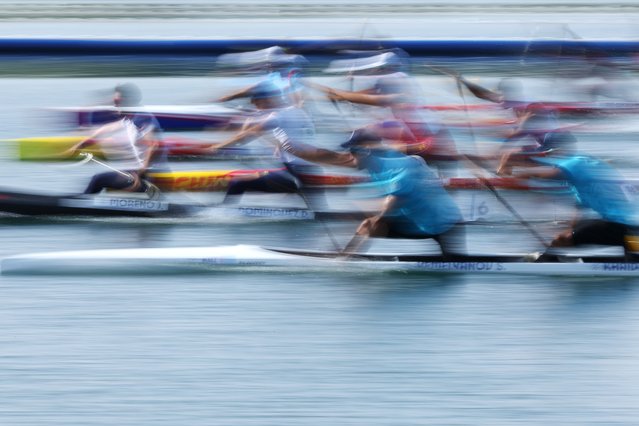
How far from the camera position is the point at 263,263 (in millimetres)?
11289

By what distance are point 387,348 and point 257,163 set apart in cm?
644

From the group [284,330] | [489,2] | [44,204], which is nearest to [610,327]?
[284,330]

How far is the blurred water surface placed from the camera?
819 cm

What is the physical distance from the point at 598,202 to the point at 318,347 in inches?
112

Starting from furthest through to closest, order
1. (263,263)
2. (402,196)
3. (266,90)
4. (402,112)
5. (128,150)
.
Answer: (266,90), (402,112), (128,150), (263,263), (402,196)

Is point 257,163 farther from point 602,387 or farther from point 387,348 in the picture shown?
point 602,387

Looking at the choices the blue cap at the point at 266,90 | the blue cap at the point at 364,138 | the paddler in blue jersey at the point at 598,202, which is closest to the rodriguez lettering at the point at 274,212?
A: the blue cap at the point at 266,90

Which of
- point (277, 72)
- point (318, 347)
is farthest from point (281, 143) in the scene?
point (318, 347)

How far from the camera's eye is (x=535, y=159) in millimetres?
11211

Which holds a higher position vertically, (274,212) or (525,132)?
(525,132)

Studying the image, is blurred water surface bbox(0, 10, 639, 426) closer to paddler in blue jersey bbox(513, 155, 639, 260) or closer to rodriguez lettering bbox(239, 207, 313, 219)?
paddler in blue jersey bbox(513, 155, 639, 260)

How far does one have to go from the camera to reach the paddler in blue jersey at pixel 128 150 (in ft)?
44.6

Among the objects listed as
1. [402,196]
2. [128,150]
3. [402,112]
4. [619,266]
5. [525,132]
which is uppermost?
[402,196]

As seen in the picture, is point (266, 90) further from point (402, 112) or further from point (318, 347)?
point (318, 347)
